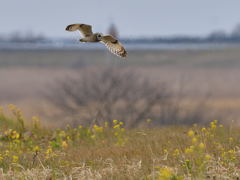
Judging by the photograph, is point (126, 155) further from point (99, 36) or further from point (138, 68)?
point (138, 68)

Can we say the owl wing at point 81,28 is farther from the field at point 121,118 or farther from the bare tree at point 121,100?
the bare tree at point 121,100

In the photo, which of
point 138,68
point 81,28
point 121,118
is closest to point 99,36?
point 81,28

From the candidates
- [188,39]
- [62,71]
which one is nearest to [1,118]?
[62,71]

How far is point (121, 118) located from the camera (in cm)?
3775

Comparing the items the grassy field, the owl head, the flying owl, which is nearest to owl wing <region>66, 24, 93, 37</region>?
the flying owl

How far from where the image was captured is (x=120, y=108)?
40062mm

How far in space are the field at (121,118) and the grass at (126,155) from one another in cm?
2

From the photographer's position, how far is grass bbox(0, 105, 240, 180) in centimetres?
898

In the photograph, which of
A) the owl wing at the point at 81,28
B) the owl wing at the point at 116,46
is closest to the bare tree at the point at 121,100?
the owl wing at the point at 116,46

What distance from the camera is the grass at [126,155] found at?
8.98m

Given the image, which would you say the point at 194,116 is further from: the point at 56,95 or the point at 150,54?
the point at 150,54

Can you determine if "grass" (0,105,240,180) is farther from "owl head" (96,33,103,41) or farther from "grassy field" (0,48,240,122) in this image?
"grassy field" (0,48,240,122)

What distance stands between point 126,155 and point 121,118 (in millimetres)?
26621

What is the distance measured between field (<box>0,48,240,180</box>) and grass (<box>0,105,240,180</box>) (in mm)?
20
